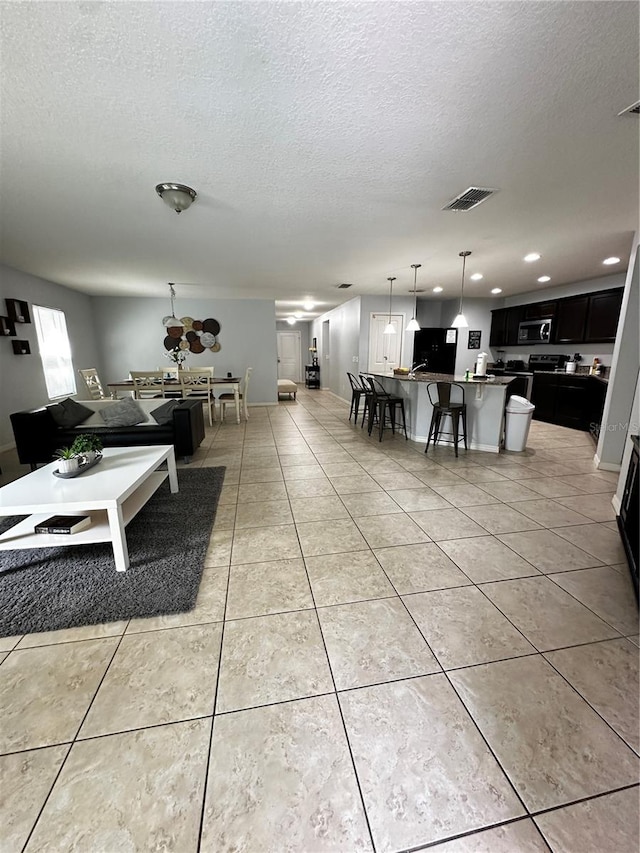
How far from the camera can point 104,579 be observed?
6.51ft

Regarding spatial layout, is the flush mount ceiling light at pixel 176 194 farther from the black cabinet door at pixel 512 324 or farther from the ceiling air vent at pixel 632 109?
the black cabinet door at pixel 512 324

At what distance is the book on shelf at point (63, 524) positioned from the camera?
2.03 meters

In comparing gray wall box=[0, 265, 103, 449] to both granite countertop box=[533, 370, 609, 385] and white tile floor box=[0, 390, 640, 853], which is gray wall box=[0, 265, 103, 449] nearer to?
white tile floor box=[0, 390, 640, 853]

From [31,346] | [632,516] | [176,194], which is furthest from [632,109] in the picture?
[31,346]

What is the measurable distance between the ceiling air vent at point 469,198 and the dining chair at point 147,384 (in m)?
5.09

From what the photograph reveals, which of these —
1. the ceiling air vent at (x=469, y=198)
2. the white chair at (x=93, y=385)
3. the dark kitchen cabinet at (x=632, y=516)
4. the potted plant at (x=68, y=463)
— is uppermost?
the ceiling air vent at (x=469, y=198)

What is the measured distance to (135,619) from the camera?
171 centimetres

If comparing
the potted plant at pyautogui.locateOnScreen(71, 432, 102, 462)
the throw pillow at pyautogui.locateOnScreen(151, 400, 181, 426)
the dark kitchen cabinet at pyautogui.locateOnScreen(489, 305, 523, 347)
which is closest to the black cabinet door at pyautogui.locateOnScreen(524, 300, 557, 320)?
the dark kitchen cabinet at pyautogui.locateOnScreen(489, 305, 523, 347)

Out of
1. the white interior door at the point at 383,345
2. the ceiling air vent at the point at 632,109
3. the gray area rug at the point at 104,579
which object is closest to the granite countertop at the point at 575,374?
the white interior door at the point at 383,345

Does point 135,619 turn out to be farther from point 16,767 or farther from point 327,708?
point 327,708

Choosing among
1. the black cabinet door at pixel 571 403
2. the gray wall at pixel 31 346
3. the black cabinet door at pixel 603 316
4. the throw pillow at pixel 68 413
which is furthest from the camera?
the black cabinet door at pixel 571 403

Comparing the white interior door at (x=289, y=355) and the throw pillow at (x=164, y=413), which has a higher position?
the white interior door at (x=289, y=355)

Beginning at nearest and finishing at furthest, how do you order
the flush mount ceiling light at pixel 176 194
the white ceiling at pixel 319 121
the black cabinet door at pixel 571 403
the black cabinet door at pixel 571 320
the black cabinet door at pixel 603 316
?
the white ceiling at pixel 319 121 < the flush mount ceiling light at pixel 176 194 < the black cabinet door at pixel 603 316 < the black cabinet door at pixel 571 403 < the black cabinet door at pixel 571 320

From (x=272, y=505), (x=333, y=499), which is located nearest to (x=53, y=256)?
(x=272, y=505)
